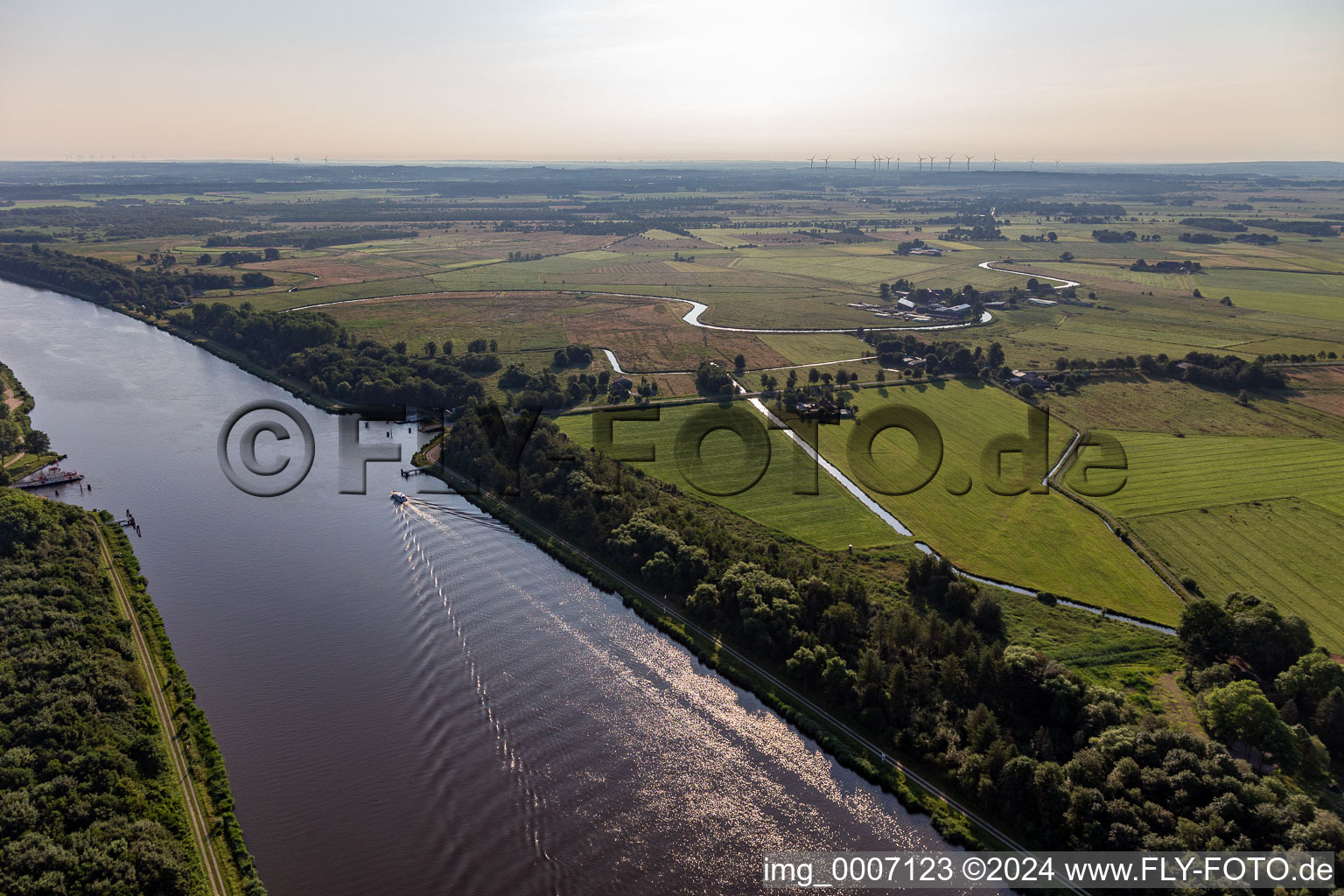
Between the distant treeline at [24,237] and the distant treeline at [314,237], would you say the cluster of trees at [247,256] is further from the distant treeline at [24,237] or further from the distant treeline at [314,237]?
the distant treeline at [24,237]

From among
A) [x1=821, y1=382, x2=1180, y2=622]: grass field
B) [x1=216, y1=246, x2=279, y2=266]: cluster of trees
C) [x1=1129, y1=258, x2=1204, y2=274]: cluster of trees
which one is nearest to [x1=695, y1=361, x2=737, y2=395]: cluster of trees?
[x1=821, y1=382, x2=1180, y2=622]: grass field

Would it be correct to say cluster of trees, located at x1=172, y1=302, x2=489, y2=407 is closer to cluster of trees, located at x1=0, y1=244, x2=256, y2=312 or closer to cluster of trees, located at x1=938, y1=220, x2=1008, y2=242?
cluster of trees, located at x1=0, y1=244, x2=256, y2=312

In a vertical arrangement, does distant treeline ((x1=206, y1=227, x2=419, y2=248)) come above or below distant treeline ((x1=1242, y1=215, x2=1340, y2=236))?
below

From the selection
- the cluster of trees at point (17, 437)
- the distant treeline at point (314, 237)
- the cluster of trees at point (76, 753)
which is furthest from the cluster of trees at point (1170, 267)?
the cluster of trees at point (17, 437)

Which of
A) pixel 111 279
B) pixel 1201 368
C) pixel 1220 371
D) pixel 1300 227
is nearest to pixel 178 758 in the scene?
pixel 1220 371

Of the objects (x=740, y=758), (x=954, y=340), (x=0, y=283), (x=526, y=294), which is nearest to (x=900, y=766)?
(x=740, y=758)

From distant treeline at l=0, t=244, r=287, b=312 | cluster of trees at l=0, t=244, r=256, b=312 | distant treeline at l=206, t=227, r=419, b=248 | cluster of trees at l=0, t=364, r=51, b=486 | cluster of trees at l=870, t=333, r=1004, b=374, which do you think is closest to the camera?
cluster of trees at l=0, t=364, r=51, b=486

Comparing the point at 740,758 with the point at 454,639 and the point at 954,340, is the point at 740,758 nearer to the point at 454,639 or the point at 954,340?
the point at 454,639
